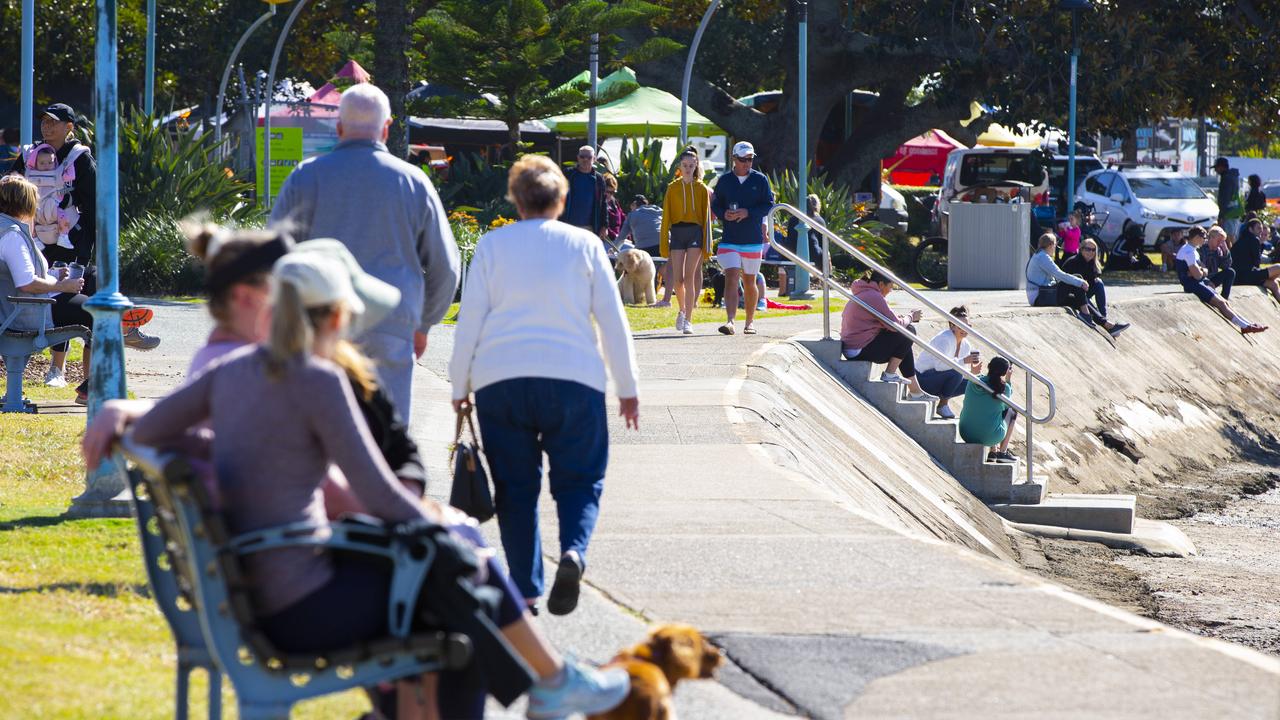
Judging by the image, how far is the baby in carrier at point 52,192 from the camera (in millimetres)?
10883

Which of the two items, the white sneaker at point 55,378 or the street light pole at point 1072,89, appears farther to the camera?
the street light pole at point 1072,89

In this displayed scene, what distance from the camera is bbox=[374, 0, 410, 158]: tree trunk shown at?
21.0 meters

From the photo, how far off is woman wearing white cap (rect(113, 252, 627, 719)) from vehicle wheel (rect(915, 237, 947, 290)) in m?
22.5

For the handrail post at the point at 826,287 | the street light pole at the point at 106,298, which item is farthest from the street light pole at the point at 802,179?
the street light pole at the point at 106,298

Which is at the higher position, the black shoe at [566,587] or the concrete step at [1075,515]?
the black shoe at [566,587]

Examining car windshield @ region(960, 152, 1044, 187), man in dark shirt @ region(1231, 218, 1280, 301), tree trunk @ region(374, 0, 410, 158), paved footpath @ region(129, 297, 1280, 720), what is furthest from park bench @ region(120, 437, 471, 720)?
car windshield @ region(960, 152, 1044, 187)

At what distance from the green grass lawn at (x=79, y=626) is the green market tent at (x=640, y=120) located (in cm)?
2383

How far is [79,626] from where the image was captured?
552 cm

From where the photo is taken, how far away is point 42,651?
5137 mm

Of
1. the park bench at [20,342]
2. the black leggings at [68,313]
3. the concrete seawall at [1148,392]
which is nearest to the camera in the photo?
the park bench at [20,342]

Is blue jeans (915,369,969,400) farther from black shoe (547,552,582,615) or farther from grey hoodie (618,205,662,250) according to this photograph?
black shoe (547,552,582,615)

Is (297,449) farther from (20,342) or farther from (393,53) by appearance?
(393,53)

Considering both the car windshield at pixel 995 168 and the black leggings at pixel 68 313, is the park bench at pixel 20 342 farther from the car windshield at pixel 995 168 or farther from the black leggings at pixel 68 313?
the car windshield at pixel 995 168

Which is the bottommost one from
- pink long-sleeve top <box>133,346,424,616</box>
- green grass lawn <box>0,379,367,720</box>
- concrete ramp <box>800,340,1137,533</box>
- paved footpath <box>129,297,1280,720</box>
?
concrete ramp <box>800,340,1137,533</box>
